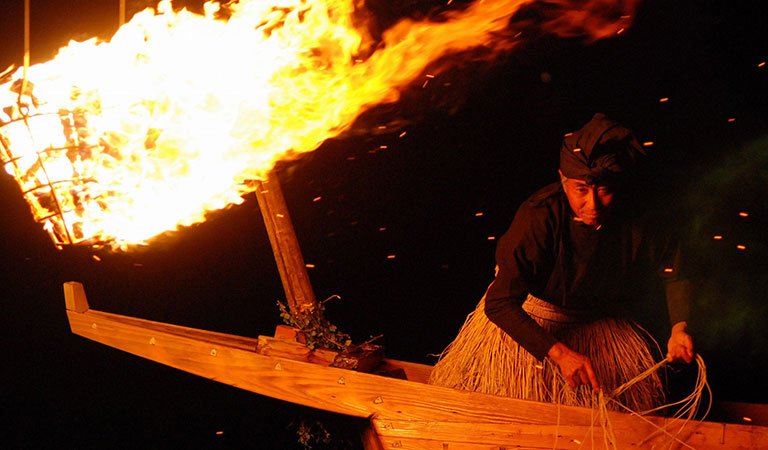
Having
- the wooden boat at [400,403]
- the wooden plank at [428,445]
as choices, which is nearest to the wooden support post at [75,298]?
the wooden boat at [400,403]

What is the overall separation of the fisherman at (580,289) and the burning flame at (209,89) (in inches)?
33.2

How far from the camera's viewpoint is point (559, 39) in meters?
2.75

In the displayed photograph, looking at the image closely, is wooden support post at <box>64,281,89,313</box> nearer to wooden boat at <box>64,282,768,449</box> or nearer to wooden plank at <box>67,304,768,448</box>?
wooden plank at <box>67,304,768,448</box>

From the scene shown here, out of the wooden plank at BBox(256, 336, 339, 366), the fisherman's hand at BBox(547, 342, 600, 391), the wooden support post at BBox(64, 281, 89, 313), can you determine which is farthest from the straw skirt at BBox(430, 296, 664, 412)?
the wooden support post at BBox(64, 281, 89, 313)

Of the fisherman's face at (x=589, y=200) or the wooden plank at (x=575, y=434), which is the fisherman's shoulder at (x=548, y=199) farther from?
the wooden plank at (x=575, y=434)

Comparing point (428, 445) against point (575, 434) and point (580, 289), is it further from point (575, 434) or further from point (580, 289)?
point (580, 289)

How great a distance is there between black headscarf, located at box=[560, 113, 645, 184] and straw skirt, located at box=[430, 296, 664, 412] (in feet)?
2.06

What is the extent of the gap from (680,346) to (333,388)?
51.1 inches

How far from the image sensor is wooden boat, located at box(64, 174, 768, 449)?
2043mm

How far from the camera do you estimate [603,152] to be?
214cm

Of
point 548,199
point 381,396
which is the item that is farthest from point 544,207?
point 381,396

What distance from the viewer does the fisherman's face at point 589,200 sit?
7.19ft

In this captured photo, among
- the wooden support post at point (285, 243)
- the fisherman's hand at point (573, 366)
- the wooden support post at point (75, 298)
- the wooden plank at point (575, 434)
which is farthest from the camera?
the wooden support post at point (75, 298)

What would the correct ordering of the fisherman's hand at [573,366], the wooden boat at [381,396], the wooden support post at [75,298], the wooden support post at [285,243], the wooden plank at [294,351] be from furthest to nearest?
the wooden support post at [75,298] → the wooden support post at [285,243] → the wooden plank at [294,351] → the fisherman's hand at [573,366] → the wooden boat at [381,396]
